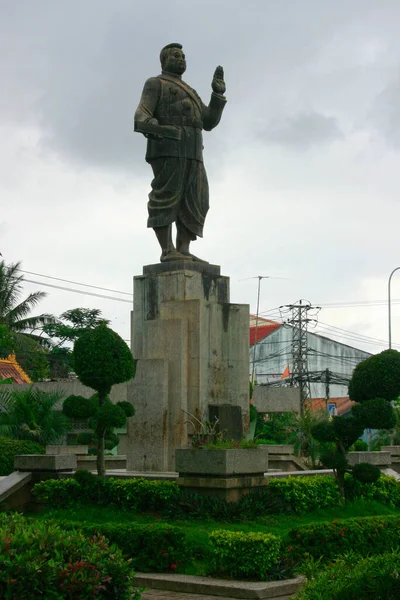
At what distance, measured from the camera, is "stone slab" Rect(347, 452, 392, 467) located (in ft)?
55.2

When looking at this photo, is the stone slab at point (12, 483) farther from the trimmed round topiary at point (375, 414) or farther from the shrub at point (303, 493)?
the trimmed round topiary at point (375, 414)

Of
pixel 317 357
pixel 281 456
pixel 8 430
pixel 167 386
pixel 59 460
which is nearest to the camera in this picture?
pixel 59 460

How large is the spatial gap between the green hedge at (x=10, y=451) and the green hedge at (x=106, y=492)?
3.26 meters

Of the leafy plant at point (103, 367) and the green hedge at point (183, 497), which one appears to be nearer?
the green hedge at point (183, 497)

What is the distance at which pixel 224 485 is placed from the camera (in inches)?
492

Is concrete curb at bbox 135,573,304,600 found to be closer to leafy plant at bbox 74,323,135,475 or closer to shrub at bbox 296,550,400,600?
A: shrub at bbox 296,550,400,600

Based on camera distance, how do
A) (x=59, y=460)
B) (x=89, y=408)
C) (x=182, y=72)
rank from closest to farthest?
(x=89, y=408) < (x=59, y=460) < (x=182, y=72)

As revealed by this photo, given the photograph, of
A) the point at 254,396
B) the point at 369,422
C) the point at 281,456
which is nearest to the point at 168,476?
the point at 369,422

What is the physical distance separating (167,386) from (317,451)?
611 centimetres

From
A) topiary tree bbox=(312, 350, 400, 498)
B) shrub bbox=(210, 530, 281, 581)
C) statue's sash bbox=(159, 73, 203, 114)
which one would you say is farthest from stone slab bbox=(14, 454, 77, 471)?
statue's sash bbox=(159, 73, 203, 114)

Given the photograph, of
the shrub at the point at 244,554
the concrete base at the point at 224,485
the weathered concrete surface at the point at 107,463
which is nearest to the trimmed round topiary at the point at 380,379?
the concrete base at the point at 224,485

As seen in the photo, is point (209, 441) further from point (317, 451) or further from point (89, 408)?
point (317, 451)

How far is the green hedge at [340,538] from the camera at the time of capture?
1062cm

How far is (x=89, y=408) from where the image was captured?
1346cm
